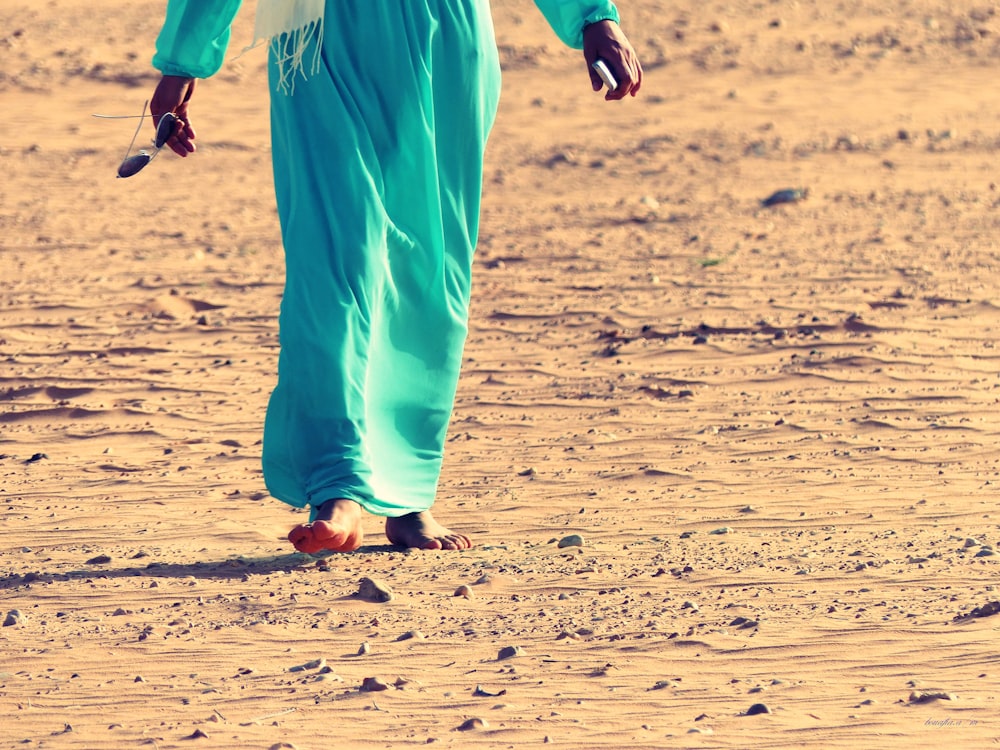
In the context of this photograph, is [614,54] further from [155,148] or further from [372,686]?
[372,686]

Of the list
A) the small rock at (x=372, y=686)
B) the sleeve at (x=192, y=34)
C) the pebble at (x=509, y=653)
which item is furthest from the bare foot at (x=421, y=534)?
the sleeve at (x=192, y=34)

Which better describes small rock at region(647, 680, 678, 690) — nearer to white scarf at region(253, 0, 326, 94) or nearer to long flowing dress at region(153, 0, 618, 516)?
long flowing dress at region(153, 0, 618, 516)

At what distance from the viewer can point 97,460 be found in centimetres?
537

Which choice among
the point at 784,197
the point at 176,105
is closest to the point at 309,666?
the point at 176,105

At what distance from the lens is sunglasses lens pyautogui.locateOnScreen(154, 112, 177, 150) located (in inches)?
155

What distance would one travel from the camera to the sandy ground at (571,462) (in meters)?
3.23

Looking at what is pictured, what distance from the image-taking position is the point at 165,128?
3.96 metres

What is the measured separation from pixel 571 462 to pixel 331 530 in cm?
168

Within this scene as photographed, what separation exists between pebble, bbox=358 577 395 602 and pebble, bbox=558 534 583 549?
24.4 inches

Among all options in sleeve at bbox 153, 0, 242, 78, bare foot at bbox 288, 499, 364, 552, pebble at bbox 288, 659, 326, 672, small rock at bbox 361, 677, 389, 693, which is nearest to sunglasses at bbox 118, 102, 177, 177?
sleeve at bbox 153, 0, 242, 78

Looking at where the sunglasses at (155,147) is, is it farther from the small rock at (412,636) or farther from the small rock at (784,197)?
the small rock at (784,197)

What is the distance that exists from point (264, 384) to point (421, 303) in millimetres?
2322

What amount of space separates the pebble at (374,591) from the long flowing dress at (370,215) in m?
0.18

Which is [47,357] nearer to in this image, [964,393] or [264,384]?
[264,384]
